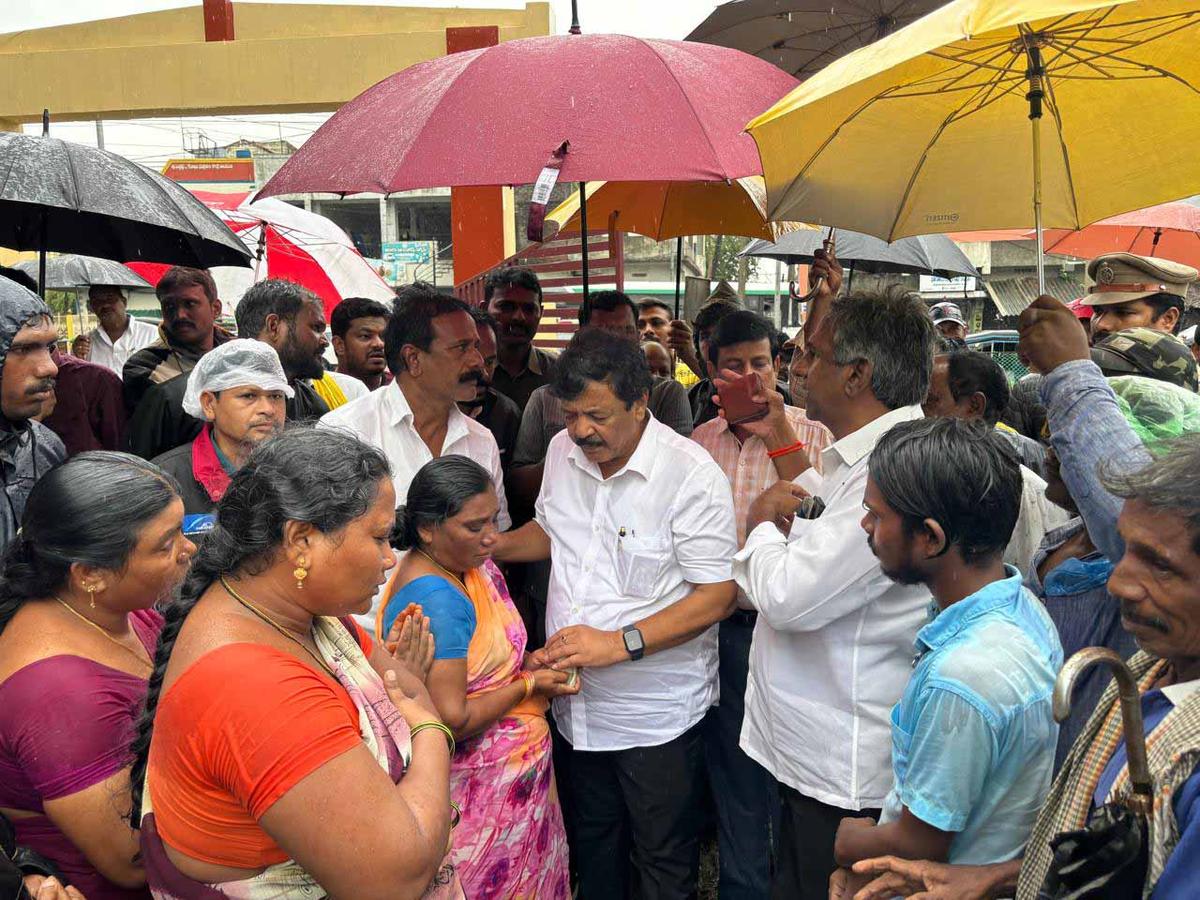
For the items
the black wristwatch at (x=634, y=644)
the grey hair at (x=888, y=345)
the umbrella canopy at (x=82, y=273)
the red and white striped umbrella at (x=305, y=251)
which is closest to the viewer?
the grey hair at (x=888, y=345)

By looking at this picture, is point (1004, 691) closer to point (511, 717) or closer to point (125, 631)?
point (511, 717)

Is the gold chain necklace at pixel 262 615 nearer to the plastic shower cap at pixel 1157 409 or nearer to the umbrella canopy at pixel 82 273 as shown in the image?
the plastic shower cap at pixel 1157 409

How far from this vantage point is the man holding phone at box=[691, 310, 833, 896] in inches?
127

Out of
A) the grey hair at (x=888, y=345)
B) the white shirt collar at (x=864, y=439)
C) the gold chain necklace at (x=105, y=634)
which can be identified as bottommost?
the gold chain necklace at (x=105, y=634)

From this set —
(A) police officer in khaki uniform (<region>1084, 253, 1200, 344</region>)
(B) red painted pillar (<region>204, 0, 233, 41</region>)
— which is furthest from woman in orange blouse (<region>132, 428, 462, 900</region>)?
(B) red painted pillar (<region>204, 0, 233, 41</region>)

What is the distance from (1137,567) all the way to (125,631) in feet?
6.76

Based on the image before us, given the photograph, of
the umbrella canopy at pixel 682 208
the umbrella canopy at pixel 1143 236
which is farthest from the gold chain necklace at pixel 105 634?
the umbrella canopy at pixel 1143 236

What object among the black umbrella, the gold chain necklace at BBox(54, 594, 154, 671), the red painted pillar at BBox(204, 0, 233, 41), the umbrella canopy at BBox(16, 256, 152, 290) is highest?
the red painted pillar at BBox(204, 0, 233, 41)

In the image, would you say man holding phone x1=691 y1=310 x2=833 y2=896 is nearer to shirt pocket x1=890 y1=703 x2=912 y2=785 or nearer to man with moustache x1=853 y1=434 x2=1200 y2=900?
shirt pocket x1=890 y1=703 x2=912 y2=785

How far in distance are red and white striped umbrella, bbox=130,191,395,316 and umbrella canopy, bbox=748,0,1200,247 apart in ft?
14.0

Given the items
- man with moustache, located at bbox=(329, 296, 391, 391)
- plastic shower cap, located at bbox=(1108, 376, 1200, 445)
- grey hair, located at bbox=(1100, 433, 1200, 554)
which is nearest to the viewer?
grey hair, located at bbox=(1100, 433, 1200, 554)

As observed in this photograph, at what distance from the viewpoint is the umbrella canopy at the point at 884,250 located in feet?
21.5

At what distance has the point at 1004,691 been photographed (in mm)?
1778

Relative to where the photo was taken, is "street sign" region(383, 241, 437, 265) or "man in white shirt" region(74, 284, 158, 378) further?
"street sign" region(383, 241, 437, 265)
